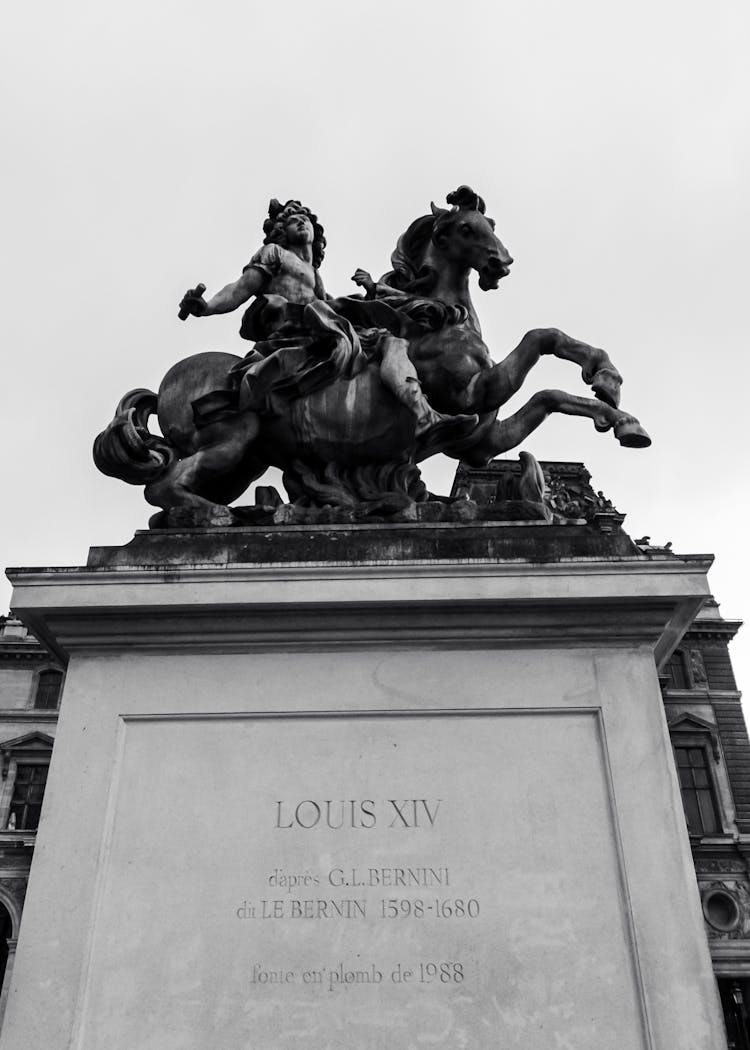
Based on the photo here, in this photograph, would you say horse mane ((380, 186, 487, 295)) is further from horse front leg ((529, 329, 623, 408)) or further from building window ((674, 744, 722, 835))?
building window ((674, 744, 722, 835))

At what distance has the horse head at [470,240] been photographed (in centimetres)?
797

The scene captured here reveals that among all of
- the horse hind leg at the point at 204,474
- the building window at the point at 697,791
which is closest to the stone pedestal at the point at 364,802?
the horse hind leg at the point at 204,474

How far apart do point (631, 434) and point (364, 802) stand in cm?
325

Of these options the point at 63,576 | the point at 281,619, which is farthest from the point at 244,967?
the point at 63,576

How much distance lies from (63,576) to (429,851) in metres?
2.73

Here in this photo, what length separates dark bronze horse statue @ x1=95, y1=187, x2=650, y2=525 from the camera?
6965 mm

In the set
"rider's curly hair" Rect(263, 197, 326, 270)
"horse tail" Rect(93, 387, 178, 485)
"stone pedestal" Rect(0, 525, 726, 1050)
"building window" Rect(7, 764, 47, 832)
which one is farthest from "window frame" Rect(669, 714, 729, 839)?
"stone pedestal" Rect(0, 525, 726, 1050)

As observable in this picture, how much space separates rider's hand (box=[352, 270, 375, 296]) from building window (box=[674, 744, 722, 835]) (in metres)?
40.4

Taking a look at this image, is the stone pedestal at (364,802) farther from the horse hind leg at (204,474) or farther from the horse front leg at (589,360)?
the horse front leg at (589,360)

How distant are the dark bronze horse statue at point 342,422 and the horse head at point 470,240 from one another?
0.44m

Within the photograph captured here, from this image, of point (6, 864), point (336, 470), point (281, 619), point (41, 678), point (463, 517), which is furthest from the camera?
point (41, 678)

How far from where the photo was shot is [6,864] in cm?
4216

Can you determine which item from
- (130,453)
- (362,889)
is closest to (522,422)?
(130,453)

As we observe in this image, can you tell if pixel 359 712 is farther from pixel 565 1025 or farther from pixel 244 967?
pixel 565 1025
